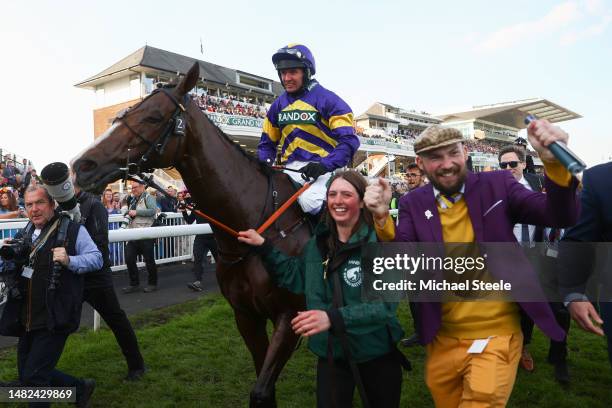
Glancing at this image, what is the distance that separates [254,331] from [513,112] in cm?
7493

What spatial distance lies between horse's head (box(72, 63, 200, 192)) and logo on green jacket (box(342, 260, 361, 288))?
1246 millimetres

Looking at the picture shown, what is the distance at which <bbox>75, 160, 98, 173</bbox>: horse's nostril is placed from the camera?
241 centimetres

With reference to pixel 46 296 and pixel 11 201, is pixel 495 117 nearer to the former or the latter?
pixel 11 201

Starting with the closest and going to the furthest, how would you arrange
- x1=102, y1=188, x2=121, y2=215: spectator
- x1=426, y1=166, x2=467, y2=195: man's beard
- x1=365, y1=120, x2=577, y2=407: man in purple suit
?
1. x1=365, y1=120, x2=577, y2=407: man in purple suit
2. x1=426, y1=166, x2=467, y2=195: man's beard
3. x1=102, y1=188, x2=121, y2=215: spectator

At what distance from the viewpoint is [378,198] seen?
1860mm

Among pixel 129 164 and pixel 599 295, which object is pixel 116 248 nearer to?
pixel 129 164

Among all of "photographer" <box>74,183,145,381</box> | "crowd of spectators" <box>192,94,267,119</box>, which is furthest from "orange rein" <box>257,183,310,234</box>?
"crowd of spectators" <box>192,94,267,119</box>

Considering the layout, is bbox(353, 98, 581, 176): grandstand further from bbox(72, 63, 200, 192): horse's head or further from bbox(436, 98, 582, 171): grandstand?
bbox(72, 63, 200, 192): horse's head

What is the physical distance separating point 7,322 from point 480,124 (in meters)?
72.6

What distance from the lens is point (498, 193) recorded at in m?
1.99

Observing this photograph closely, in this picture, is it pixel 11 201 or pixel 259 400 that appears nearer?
pixel 259 400

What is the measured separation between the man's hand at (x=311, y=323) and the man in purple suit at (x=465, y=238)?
455 mm

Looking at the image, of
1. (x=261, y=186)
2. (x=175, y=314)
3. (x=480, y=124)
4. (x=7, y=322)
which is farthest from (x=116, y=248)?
(x=480, y=124)

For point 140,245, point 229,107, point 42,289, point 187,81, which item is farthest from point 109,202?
point 229,107
